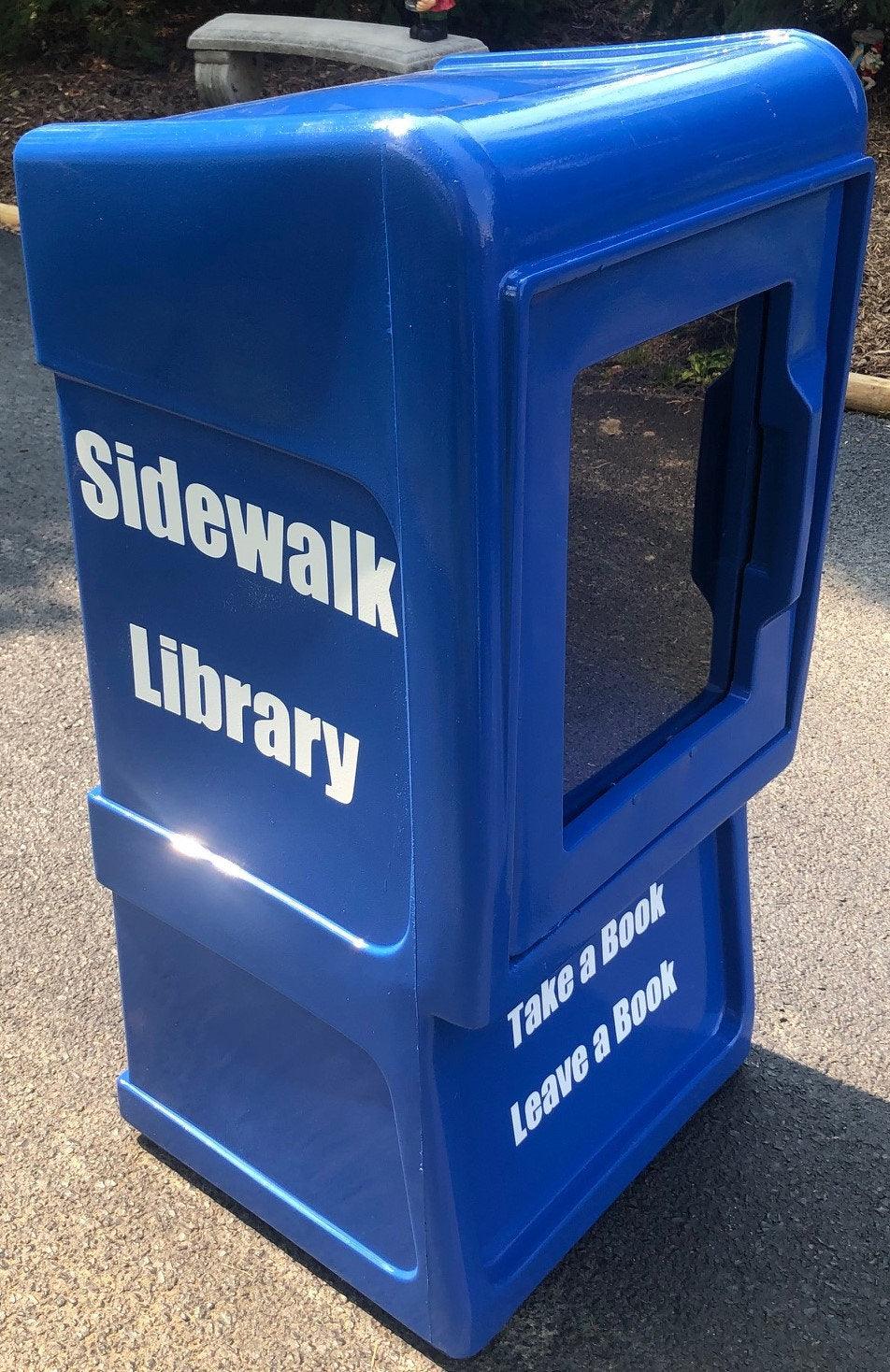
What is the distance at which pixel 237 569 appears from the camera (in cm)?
142

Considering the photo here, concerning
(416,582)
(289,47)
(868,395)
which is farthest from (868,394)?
(416,582)

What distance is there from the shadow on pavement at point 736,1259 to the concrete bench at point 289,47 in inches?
137

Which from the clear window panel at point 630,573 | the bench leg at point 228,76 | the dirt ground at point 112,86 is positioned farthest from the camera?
the dirt ground at point 112,86

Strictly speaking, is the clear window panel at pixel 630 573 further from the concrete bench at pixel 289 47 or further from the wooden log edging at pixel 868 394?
the concrete bench at pixel 289 47

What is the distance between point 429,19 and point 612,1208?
3.89 metres

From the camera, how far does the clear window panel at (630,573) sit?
4.61ft

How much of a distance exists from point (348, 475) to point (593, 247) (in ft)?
0.97

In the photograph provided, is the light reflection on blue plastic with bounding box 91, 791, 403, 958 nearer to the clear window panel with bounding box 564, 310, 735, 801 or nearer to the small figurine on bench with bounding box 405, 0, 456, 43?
the clear window panel with bounding box 564, 310, 735, 801

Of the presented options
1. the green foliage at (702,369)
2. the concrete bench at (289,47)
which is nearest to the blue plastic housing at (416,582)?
the green foliage at (702,369)

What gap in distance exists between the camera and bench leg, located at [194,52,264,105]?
573 centimetres

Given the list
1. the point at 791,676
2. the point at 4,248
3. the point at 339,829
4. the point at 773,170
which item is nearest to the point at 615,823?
the point at 339,829

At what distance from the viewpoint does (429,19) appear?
4.43m

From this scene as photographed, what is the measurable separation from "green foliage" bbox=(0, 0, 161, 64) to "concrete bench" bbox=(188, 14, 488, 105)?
4.36 ft

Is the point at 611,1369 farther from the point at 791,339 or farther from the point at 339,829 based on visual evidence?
the point at 791,339
